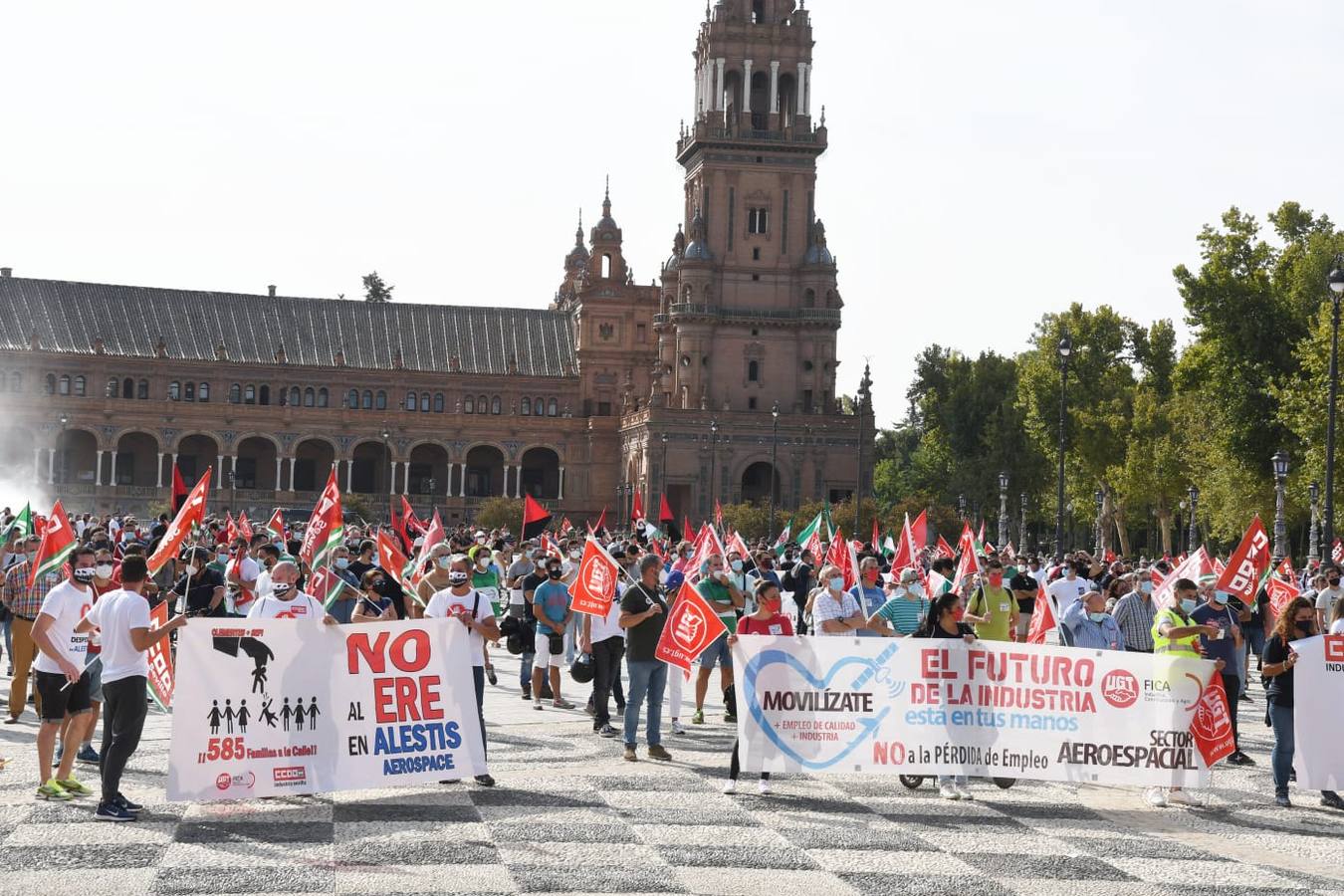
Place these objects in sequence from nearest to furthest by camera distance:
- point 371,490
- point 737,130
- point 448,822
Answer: point 448,822 → point 737,130 → point 371,490

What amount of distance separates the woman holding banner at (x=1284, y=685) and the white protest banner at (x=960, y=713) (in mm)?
543

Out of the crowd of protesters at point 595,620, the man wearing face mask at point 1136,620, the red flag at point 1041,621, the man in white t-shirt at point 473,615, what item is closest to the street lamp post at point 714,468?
the crowd of protesters at point 595,620

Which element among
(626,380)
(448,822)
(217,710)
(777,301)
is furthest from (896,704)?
(626,380)

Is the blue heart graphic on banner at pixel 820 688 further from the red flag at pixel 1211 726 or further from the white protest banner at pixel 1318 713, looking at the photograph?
the white protest banner at pixel 1318 713

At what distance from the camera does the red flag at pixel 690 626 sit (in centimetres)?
1752

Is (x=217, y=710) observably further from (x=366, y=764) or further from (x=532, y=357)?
(x=532, y=357)

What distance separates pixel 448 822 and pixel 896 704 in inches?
157

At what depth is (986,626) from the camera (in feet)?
63.0

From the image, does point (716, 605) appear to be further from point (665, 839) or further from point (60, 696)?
point (60, 696)

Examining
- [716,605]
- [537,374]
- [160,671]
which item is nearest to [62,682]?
[160,671]

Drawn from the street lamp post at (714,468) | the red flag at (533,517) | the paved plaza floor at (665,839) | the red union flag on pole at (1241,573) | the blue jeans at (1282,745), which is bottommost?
the paved plaza floor at (665,839)

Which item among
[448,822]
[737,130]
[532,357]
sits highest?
[737,130]

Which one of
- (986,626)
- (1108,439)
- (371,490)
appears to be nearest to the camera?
(986,626)

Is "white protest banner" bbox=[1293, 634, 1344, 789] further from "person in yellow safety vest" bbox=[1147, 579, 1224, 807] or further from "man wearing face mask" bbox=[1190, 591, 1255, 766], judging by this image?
"man wearing face mask" bbox=[1190, 591, 1255, 766]
